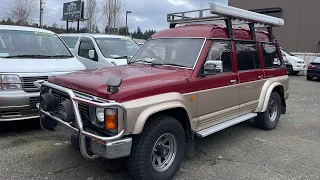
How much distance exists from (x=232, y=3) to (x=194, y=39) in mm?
28697

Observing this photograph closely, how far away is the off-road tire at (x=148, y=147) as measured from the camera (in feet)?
10.8

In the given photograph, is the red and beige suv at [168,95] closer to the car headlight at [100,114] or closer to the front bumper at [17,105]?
the car headlight at [100,114]

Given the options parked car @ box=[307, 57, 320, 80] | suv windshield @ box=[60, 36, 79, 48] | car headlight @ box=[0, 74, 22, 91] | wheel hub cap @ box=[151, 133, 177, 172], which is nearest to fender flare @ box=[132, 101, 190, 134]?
wheel hub cap @ box=[151, 133, 177, 172]

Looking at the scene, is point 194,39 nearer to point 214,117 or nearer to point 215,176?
point 214,117

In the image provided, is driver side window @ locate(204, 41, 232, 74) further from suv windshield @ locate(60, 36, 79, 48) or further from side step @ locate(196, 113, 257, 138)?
suv windshield @ locate(60, 36, 79, 48)

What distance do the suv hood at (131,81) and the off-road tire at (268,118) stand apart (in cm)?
258

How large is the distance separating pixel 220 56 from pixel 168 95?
1469 mm

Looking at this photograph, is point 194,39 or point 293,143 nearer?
point 194,39

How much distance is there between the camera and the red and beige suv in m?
3.18

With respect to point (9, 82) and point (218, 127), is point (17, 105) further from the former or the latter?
point (218, 127)

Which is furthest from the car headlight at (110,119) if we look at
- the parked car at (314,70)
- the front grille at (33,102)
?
the parked car at (314,70)

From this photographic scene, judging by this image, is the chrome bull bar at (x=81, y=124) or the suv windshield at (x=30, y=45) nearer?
the chrome bull bar at (x=81, y=124)

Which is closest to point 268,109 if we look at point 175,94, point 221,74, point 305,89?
point 221,74

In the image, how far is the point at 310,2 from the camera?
24469mm
